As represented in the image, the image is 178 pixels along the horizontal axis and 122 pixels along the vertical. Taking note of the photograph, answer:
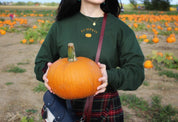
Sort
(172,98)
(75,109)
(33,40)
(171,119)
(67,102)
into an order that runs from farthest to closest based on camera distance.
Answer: (33,40)
(172,98)
(171,119)
(75,109)
(67,102)

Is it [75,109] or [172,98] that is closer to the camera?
[75,109]

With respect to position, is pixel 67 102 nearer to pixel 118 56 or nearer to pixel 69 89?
pixel 69 89

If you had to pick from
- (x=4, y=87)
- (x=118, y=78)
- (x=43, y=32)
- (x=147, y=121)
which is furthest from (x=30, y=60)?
(x=118, y=78)

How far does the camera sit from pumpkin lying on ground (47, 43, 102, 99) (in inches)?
58.1

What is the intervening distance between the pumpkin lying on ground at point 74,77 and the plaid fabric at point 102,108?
1.22 ft

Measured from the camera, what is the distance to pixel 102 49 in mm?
1662

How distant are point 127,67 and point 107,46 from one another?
0.26m

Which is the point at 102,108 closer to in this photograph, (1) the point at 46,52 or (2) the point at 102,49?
(2) the point at 102,49

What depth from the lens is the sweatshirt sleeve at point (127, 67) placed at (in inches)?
60.5

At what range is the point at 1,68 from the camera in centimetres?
538

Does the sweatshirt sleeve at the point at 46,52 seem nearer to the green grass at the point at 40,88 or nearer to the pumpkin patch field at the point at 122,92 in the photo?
the pumpkin patch field at the point at 122,92

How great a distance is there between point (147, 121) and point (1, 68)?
424 centimetres

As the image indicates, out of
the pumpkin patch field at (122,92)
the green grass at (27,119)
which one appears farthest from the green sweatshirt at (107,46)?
the pumpkin patch field at (122,92)

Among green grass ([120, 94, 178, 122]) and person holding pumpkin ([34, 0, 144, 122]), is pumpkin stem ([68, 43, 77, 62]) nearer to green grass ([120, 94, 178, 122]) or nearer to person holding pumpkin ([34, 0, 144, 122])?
person holding pumpkin ([34, 0, 144, 122])
